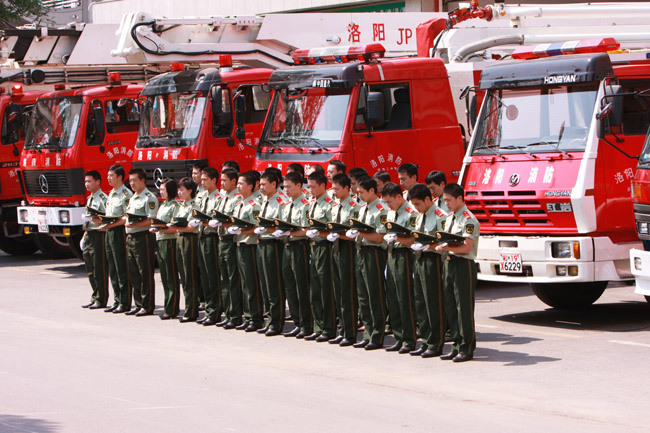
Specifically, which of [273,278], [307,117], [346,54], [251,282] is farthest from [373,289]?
[346,54]

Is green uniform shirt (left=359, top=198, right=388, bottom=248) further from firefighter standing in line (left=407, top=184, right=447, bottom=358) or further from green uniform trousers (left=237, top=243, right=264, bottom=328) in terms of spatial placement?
green uniform trousers (left=237, top=243, right=264, bottom=328)

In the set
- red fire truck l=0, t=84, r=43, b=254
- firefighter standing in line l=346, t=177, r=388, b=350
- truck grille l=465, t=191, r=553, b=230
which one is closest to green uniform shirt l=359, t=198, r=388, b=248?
firefighter standing in line l=346, t=177, r=388, b=350

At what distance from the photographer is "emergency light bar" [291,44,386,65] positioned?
46.0ft

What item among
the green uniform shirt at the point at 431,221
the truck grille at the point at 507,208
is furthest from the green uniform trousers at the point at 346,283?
the truck grille at the point at 507,208

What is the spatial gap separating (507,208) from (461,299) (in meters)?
2.12

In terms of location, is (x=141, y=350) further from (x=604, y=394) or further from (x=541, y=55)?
(x=541, y=55)

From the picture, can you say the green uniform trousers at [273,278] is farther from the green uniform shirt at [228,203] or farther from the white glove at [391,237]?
the white glove at [391,237]

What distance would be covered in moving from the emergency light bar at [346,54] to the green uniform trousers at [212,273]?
10.7 feet

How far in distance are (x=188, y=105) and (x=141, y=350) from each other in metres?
6.19

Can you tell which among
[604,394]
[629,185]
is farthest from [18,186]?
[604,394]

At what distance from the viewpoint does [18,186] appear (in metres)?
19.6

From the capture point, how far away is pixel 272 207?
11586 mm

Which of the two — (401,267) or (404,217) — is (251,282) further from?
(404,217)

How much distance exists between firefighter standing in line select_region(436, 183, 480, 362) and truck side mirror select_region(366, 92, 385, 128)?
3737mm
